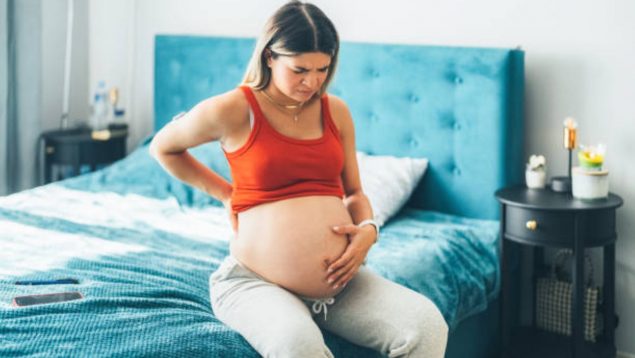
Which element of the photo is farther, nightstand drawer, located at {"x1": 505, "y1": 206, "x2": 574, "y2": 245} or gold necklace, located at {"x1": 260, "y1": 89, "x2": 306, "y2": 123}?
nightstand drawer, located at {"x1": 505, "y1": 206, "x2": 574, "y2": 245}

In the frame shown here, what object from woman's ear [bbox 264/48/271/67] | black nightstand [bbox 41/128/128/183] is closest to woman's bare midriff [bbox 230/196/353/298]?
woman's ear [bbox 264/48/271/67]

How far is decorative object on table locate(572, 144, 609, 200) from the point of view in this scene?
8.66 feet

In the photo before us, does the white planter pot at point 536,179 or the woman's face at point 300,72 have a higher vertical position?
the woman's face at point 300,72

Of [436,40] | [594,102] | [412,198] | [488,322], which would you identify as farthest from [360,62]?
[488,322]

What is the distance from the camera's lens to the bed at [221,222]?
1877mm

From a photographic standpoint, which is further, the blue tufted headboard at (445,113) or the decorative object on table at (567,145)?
the blue tufted headboard at (445,113)

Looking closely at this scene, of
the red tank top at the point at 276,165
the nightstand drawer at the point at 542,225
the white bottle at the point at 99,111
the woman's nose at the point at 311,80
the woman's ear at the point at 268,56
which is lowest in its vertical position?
the nightstand drawer at the point at 542,225

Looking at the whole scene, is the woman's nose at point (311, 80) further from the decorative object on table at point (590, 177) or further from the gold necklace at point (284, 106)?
the decorative object on table at point (590, 177)

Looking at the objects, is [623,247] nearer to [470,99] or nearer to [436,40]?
[470,99]

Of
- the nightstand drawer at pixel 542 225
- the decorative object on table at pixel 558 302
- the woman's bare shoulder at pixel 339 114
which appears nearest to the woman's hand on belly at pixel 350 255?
the woman's bare shoulder at pixel 339 114

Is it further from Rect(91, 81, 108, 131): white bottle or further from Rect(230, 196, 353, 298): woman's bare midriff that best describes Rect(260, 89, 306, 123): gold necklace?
Rect(91, 81, 108, 131): white bottle

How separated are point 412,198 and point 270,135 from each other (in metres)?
1.29

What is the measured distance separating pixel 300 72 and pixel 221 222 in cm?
112

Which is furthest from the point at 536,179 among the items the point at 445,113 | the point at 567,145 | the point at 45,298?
the point at 45,298
